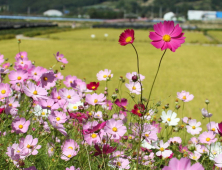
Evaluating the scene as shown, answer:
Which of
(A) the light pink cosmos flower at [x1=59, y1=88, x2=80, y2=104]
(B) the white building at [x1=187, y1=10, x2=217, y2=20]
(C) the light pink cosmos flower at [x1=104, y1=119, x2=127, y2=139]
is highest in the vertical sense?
(B) the white building at [x1=187, y1=10, x2=217, y2=20]

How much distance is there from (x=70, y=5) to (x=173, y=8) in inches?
2256

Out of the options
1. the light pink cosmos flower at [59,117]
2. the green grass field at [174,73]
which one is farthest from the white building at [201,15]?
the light pink cosmos flower at [59,117]

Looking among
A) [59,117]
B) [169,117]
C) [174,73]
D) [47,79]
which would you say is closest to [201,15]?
[174,73]

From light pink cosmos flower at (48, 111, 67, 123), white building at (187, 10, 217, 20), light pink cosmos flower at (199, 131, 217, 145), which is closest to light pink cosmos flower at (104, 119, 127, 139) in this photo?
light pink cosmos flower at (48, 111, 67, 123)

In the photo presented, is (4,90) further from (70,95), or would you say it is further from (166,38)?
(166,38)

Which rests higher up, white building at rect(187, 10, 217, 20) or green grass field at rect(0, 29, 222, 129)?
white building at rect(187, 10, 217, 20)

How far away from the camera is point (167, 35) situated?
2.30 feet

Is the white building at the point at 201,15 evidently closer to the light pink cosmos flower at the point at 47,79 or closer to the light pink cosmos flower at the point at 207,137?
the light pink cosmos flower at the point at 207,137

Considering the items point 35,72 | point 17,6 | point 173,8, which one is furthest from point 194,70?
point 17,6

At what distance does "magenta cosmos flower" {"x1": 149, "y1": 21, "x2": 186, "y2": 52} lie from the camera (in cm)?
69

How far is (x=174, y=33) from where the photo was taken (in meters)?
0.71

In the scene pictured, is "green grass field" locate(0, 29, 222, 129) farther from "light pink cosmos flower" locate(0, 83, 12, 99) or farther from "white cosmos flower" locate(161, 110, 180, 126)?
"light pink cosmos flower" locate(0, 83, 12, 99)

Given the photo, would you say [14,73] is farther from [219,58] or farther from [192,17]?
[192,17]

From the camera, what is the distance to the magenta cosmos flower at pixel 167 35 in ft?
2.28
